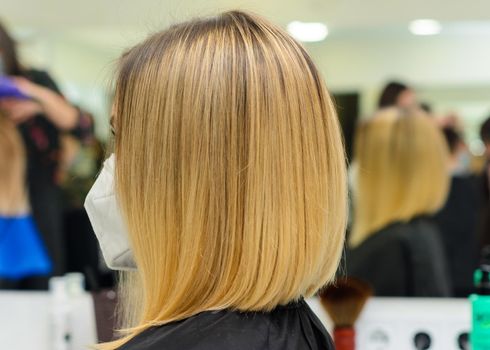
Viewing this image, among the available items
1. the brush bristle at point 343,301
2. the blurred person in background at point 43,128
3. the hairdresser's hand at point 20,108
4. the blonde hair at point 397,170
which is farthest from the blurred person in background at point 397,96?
the hairdresser's hand at point 20,108

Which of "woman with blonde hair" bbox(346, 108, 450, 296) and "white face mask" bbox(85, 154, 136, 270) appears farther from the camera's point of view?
"woman with blonde hair" bbox(346, 108, 450, 296)

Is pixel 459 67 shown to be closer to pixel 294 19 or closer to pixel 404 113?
pixel 404 113

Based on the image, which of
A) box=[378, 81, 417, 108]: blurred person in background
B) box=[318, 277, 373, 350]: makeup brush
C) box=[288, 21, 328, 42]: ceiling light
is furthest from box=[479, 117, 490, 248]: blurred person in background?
box=[288, 21, 328, 42]: ceiling light

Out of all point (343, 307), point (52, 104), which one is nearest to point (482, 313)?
point (343, 307)

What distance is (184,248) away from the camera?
68 centimetres

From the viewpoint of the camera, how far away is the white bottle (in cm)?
146

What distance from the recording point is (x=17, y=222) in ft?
5.29

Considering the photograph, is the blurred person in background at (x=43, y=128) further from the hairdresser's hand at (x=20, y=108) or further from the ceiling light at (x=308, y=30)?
the ceiling light at (x=308, y=30)

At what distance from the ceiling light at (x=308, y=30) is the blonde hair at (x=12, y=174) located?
683 millimetres

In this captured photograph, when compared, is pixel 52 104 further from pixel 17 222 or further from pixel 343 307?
pixel 343 307

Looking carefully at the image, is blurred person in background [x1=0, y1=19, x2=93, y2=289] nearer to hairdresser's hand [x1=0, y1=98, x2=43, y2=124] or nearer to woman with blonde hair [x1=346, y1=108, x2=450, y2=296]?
hairdresser's hand [x1=0, y1=98, x2=43, y2=124]

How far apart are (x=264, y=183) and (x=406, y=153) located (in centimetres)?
87

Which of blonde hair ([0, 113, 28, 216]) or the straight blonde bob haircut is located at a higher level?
the straight blonde bob haircut

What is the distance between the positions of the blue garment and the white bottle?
134 mm
